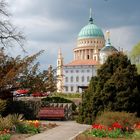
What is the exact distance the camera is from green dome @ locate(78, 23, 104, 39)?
156 metres

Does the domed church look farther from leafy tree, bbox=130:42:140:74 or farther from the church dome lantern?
leafy tree, bbox=130:42:140:74

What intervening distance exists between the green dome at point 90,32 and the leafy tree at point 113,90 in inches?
5228

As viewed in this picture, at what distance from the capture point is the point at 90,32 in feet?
515

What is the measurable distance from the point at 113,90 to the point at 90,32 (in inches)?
5351

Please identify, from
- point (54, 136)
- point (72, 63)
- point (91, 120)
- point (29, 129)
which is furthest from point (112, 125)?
point (72, 63)

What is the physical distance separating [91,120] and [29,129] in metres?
5.34

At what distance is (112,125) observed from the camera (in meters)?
16.1

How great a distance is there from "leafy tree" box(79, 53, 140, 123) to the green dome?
133m

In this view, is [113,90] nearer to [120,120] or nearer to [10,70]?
[120,120]

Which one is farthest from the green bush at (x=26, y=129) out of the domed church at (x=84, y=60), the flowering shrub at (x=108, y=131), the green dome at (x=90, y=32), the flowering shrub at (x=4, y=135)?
the green dome at (x=90, y=32)

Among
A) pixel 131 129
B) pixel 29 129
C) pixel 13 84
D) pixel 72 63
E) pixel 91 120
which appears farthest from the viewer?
pixel 72 63

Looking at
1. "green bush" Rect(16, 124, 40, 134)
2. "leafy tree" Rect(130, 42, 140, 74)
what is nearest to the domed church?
"leafy tree" Rect(130, 42, 140, 74)

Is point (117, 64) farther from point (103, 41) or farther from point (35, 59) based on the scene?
point (103, 41)

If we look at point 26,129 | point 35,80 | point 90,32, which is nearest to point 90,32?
point 90,32
